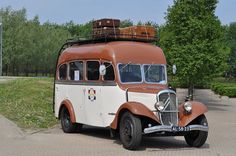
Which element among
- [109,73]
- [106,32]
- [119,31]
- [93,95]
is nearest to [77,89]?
[93,95]

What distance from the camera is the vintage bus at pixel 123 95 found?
1190cm

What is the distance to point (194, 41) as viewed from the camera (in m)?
28.1

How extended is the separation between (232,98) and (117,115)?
92.8ft

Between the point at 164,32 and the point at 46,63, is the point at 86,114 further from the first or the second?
the point at 46,63

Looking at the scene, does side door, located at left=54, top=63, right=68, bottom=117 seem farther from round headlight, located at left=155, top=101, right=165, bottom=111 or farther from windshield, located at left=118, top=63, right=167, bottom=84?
round headlight, located at left=155, top=101, right=165, bottom=111

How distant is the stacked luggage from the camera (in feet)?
46.7

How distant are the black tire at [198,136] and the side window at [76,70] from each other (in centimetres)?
355

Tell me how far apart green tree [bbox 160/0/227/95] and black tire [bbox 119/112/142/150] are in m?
16.1

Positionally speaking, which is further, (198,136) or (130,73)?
(130,73)

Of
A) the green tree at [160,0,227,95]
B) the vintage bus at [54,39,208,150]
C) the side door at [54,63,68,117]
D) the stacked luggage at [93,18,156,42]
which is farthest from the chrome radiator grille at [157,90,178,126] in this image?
the green tree at [160,0,227,95]

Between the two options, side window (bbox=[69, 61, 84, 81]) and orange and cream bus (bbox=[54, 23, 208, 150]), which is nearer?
orange and cream bus (bbox=[54, 23, 208, 150])

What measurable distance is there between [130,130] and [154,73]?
2.38 m

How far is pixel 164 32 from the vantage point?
97.1 feet

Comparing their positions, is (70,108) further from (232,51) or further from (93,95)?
(232,51)
